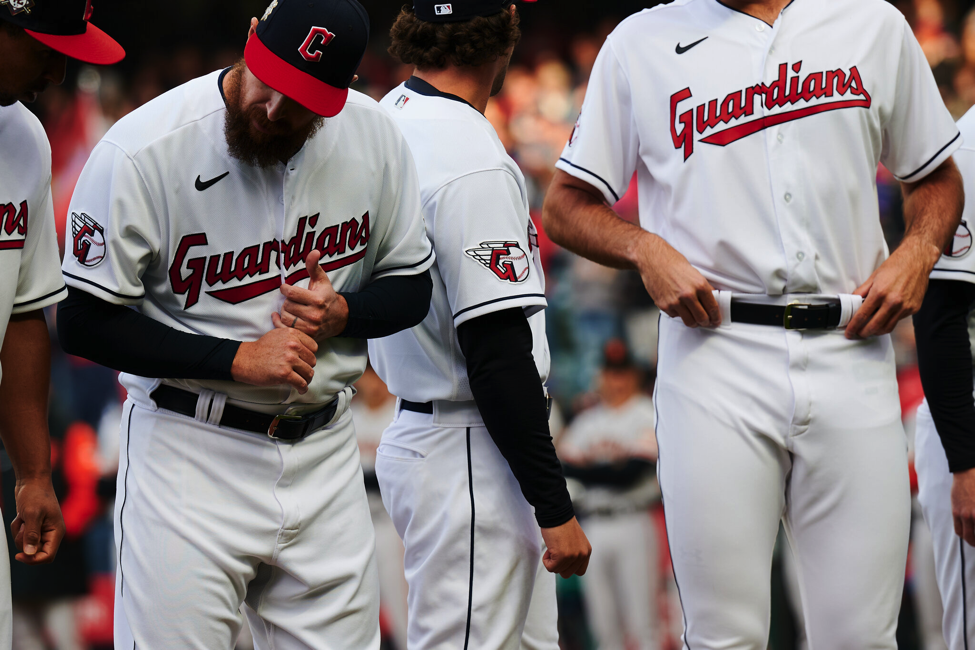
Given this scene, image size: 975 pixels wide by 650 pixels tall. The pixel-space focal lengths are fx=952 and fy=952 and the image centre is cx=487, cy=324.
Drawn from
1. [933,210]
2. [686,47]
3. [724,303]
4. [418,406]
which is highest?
[686,47]

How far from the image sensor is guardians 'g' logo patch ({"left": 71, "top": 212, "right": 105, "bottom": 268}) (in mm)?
1658

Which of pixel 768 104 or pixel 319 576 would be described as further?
pixel 768 104

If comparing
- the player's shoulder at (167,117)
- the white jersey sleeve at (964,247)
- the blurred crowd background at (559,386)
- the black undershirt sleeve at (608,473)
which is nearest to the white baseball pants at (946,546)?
the white jersey sleeve at (964,247)

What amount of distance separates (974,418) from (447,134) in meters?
1.39

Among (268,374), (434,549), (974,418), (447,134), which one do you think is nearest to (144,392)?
(268,374)

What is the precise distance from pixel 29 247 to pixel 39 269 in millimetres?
59

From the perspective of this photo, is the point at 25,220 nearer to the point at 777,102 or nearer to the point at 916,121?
the point at 777,102

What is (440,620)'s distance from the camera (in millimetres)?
2064

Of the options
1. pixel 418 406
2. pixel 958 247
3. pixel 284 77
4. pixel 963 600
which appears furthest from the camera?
pixel 963 600

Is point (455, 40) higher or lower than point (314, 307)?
higher

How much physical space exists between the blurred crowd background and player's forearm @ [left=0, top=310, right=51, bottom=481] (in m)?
3.17

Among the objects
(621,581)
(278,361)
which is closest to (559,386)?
Answer: (621,581)

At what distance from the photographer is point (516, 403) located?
197 cm

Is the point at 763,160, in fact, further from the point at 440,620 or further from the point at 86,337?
the point at 86,337
